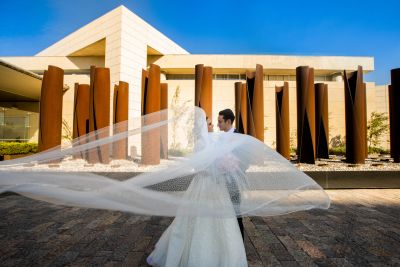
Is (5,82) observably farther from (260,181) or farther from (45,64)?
(260,181)

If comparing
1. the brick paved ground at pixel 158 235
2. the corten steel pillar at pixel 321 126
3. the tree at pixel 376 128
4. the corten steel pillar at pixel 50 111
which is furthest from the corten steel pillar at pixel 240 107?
the tree at pixel 376 128

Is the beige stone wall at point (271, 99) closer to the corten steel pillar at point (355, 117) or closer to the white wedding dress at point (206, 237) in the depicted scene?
the corten steel pillar at point (355, 117)

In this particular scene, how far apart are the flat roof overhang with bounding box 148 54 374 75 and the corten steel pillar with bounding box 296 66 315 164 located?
13.4 meters

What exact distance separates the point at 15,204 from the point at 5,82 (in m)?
12.5

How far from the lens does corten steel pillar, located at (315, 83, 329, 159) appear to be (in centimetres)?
1029

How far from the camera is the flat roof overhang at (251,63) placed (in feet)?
71.9

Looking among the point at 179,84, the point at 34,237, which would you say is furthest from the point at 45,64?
the point at 34,237

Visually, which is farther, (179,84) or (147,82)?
(179,84)

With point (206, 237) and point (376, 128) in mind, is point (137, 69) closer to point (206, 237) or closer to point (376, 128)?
point (376, 128)

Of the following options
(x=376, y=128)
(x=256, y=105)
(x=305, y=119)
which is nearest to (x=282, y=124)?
(x=305, y=119)

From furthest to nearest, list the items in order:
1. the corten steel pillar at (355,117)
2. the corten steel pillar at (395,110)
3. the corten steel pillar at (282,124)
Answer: the corten steel pillar at (282,124)
the corten steel pillar at (395,110)
the corten steel pillar at (355,117)

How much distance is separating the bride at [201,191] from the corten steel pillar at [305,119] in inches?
265

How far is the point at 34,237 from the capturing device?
4027mm

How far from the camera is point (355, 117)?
343 inches
